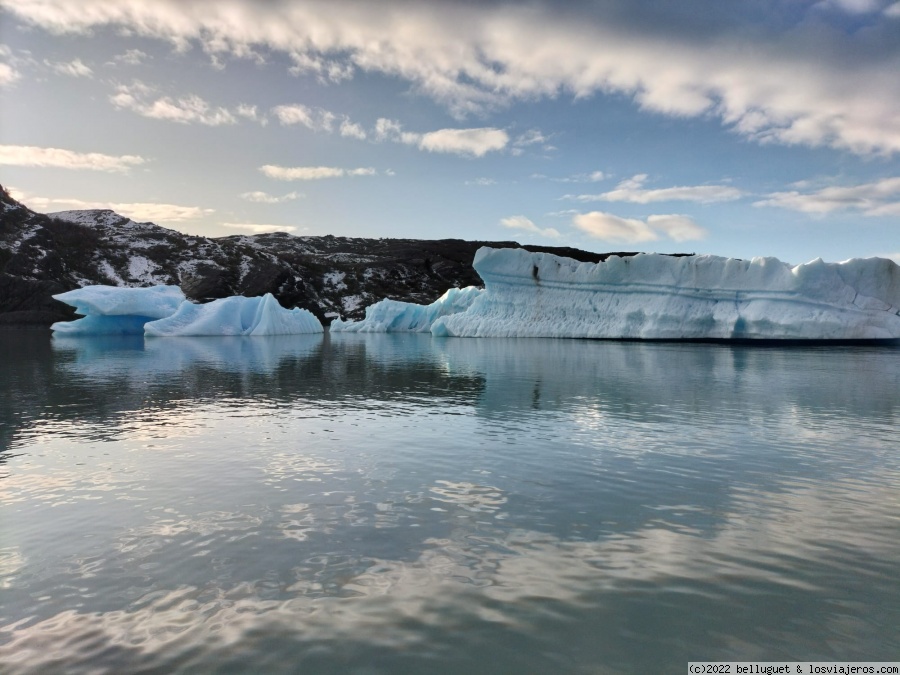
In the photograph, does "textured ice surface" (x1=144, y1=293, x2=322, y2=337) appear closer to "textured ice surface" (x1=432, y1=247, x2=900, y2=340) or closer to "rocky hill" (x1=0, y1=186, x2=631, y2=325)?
"textured ice surface" (x1=432, y1=247, x2=900, y2=340)

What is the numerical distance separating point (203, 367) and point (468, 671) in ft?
60.8

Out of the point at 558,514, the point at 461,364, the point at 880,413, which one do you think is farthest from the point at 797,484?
the point at 461,364

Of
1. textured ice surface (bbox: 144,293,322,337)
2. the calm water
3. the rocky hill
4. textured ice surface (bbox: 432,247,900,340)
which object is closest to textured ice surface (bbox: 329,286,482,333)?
textured ice surface (bbox: 144,293,322,337)

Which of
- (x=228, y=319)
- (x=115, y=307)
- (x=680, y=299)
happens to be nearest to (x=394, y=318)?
(x=228, y=319)

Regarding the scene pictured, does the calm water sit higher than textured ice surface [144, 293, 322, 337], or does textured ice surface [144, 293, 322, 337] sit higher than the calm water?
the calm water

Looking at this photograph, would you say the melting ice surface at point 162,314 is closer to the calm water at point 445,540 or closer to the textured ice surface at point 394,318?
the textured ice surface at point 394,318

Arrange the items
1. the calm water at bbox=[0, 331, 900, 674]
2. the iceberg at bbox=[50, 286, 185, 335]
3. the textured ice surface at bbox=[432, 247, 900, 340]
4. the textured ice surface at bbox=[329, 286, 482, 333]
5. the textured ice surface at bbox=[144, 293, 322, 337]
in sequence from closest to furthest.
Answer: the calm water at bbox=[0, 331, 900, 674] → the textured ice surface at bbox=[432, 247, 900, 340] → the iceberg at bbox=[50, 286, 185, 335] → the textured ice surface at bbox=[144, 293, 322, 337] → the textured ice surface at bbox=[329, 286, 482, 333]

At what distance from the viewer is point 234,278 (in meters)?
74.8

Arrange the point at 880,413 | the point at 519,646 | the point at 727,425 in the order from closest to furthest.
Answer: the point at 519,646, the point at 727,425, the point at 880,413

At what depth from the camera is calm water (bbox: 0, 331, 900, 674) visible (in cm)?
319

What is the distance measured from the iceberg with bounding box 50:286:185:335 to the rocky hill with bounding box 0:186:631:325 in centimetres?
1733

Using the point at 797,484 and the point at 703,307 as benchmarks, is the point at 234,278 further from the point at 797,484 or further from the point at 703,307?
the point at 797,484

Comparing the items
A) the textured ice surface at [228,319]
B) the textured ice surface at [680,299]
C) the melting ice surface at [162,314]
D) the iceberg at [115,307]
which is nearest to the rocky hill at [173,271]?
the iceberg at [115,307]

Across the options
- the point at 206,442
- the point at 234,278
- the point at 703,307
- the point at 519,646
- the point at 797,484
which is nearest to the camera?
the point at 519,646
